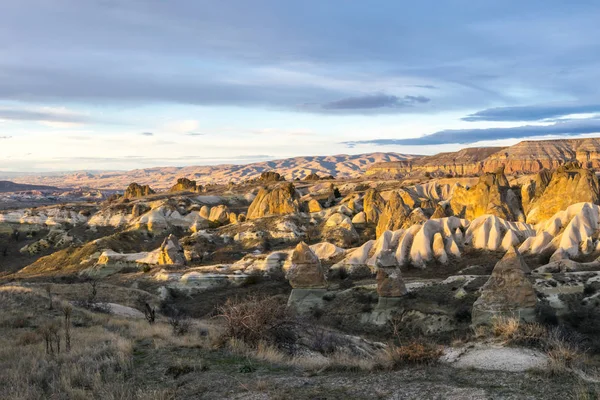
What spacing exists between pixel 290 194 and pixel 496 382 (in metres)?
82.3

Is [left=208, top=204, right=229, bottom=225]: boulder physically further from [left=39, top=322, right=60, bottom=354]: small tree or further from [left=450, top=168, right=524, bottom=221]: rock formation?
[left=39, top=322, right=60, bottom=354]: small tree

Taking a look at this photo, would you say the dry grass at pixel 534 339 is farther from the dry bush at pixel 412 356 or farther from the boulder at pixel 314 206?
the boulder at pixel 314 206

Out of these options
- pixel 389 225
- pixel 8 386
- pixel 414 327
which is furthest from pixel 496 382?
pixel 389 225

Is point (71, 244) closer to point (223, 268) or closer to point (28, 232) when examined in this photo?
point (28, 232)

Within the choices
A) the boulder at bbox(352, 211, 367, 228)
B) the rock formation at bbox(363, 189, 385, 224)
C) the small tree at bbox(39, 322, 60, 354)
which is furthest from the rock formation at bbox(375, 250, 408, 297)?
the rock formation at bbox(363, 189, 385, 224)

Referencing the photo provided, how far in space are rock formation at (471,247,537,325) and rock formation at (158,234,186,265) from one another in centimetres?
4230

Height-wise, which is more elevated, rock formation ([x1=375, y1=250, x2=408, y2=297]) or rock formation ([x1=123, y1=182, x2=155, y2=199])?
rock formation ([x1=123, y1=182, x2=155, y2=199])

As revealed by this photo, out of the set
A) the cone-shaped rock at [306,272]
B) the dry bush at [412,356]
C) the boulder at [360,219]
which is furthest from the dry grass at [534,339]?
the boulder at [360,219]

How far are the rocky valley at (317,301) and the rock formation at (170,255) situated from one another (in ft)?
1.48

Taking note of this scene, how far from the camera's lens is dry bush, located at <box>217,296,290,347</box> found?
1411 centimetres

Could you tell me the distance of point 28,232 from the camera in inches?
3725

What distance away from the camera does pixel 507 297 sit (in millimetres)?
23250

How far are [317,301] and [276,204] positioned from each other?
5380cm

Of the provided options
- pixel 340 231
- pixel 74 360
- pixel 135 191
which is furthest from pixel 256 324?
pixel 135 191
